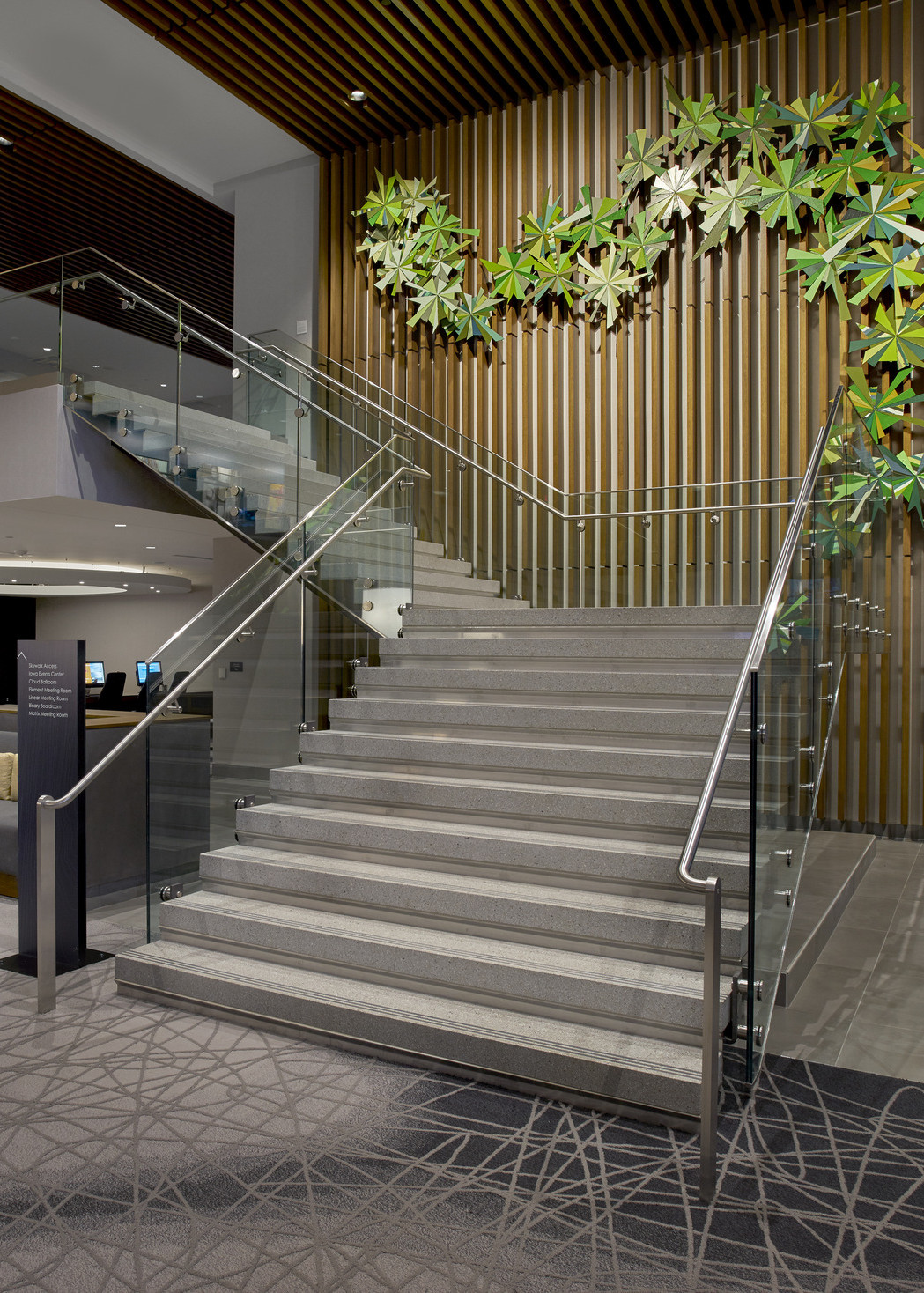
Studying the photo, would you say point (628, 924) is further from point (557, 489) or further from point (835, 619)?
point (557, 489)

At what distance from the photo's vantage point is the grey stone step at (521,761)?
4.24 metres

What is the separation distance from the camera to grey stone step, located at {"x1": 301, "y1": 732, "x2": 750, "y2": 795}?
4.24 metres

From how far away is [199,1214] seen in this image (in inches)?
96.9

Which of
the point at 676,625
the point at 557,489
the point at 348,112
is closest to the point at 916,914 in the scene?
the point at 676,625

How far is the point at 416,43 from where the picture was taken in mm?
8008

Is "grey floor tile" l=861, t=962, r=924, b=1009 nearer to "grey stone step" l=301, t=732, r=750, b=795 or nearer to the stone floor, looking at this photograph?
the stone floor

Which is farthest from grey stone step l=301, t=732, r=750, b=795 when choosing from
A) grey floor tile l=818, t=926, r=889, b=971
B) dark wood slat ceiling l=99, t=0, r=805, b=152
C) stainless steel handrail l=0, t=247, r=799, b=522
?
dark wood slat ceiling l=99, t=0, r=805, b=152

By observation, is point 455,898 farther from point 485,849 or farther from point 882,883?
point 882,883

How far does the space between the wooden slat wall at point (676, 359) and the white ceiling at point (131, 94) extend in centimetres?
147

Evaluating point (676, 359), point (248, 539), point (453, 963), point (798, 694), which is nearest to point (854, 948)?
point (798, 694)

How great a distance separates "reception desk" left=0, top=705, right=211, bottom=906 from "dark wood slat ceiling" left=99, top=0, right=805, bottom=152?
19.0 feet

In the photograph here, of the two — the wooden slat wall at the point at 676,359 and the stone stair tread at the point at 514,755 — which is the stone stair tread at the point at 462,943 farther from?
the wooden slat wall at the point at 676,359

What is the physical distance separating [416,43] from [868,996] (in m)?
7.97

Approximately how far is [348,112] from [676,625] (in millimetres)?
6465
